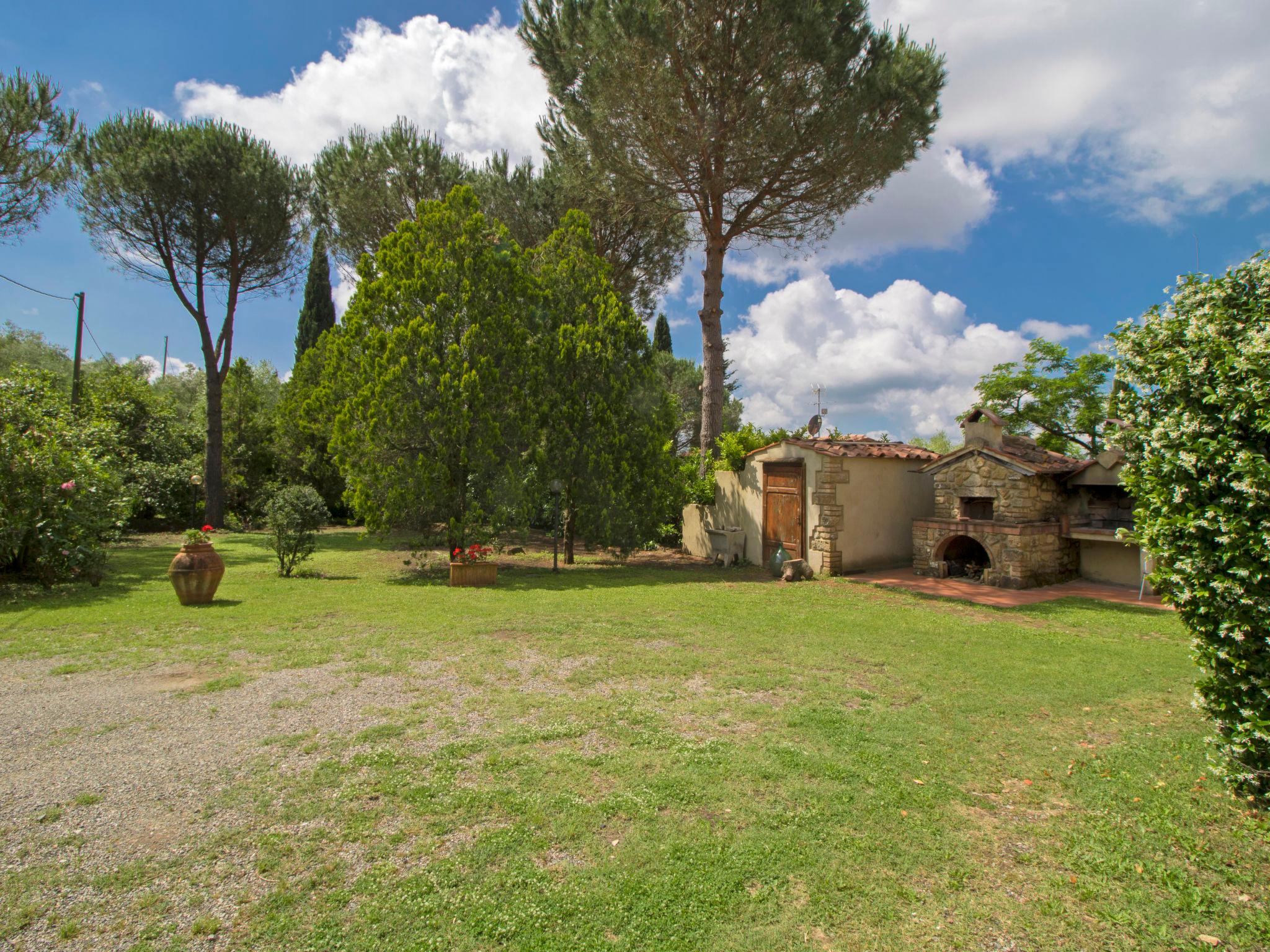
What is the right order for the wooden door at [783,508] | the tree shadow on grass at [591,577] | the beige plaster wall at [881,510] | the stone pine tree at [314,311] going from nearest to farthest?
the tree shadow on grass at [591,577] < the beige plaster wall at [881,510] < the wooden door at [783,508] < the stone pine tree at [314,311]

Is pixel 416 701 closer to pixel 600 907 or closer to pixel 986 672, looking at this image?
pixel 600 907

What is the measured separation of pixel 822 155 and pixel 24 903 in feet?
55.1

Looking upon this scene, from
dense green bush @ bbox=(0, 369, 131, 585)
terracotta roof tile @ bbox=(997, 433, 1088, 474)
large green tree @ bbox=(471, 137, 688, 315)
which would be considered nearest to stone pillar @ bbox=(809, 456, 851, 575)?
terracotta roof tile @ bbox=(997, 433, 1088, 474)

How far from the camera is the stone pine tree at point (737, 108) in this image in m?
14.0

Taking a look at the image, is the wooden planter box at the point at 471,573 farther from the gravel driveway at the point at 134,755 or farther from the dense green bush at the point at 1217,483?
the dense green bush at the point at 1217,483

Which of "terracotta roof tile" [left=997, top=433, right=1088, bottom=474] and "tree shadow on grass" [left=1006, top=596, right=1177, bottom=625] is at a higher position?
"terracotta roof tile" [left=997, top=433, right=1088, bottom=474]

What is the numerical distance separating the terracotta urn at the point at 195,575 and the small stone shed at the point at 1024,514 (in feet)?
37.0

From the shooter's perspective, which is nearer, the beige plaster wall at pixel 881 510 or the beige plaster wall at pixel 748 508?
the beige plaster wall at pixel 881 510

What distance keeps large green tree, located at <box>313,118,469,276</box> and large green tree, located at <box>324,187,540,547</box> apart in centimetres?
816

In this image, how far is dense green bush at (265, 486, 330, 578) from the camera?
36.9ft

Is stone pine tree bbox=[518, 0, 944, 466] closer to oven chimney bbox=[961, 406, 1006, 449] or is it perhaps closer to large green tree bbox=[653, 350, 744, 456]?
oven chimney bbox=[961, 406, 1006, 449]

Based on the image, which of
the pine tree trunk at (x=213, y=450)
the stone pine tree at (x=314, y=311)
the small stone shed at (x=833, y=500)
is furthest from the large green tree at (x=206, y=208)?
the small stone shed at (x=833, y=500)

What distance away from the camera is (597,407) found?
526 inches

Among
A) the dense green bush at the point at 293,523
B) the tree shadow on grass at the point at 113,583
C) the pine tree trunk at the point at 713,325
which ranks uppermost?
the pine tree trunk at the point at 713,325
